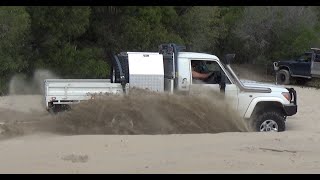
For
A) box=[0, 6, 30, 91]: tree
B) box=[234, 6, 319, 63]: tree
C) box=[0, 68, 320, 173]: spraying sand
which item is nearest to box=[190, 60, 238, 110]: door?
box=[0, 68, 320, 173]: spraying sand

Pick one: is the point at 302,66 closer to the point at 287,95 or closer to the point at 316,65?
the point at 316,65

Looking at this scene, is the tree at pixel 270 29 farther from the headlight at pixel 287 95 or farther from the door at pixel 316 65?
the headlight at pixel 287 95

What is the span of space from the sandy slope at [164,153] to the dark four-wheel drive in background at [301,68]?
1519cm

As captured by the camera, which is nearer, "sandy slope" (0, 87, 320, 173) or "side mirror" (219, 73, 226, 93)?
"sandy slope" (0, 87, 320, 173)

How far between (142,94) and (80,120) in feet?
4.84

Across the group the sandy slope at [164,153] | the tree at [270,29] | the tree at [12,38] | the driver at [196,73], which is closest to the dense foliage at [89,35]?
the tree at [12,38]

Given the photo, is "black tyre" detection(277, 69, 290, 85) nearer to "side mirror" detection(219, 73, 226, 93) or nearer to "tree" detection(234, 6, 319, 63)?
"tree" detection(234, 6, 319, 63)

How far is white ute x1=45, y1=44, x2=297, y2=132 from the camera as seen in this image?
39.6ft

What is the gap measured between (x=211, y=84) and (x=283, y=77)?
54.1ft

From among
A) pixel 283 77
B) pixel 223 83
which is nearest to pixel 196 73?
pixel 223 83

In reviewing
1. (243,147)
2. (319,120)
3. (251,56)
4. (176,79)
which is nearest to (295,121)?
(319,120)

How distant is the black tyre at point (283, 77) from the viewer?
2747cm

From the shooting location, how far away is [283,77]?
2781cm
